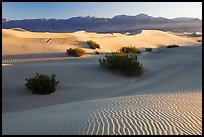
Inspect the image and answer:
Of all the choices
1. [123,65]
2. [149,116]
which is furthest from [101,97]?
[149,116]

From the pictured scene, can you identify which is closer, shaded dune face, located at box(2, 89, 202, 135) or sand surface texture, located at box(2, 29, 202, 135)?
shaded dune face, located at box(2, 89, 202, 135)

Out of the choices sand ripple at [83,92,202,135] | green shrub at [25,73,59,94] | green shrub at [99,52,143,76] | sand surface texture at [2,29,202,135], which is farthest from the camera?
green shrub at [99,52,143,76]

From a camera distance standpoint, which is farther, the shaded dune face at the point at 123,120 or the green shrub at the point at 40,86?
the green shrub at the point at 40,86

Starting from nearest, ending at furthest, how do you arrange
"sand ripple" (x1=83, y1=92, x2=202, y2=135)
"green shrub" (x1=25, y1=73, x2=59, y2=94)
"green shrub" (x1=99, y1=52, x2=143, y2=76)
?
"sand ripple" (x1=83, y1=92, x2=202, y2=135), "green shrub" (x1=25, y1=73, x2=59, y2=94), "green shrub" (x1=99, y1=52, x2=143, y2=76)

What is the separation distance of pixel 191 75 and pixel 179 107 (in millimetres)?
8257

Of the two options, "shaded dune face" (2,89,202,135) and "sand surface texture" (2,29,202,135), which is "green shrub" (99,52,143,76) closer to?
"sand surface texture" (2,29,202,135)

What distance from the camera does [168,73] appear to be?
18.0 meters

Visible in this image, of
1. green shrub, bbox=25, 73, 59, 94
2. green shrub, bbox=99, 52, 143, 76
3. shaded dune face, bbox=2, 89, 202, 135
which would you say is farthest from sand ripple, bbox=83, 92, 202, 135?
green shrub, bbox=99, 52, 143, 76

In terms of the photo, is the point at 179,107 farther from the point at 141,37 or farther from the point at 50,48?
the point at 141,37

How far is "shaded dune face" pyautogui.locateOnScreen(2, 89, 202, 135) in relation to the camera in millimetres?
6430

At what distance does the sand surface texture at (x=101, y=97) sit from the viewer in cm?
683

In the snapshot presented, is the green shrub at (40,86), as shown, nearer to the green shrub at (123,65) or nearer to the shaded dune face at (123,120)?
the shaded dune face at (123,120)

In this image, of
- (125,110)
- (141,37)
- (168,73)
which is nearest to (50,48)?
(168,73)

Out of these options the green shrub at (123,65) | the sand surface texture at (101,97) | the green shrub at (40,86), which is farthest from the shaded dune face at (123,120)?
the green shrub at (123,65)
